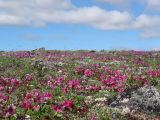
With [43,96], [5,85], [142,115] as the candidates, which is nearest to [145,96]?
[142,115]

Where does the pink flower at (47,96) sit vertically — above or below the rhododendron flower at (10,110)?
above

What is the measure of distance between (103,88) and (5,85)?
5405 mm

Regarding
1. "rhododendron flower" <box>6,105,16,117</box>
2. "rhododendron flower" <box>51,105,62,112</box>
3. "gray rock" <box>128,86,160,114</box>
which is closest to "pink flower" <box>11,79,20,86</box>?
"rhododendron flower" <box>6,105,16,117</box>

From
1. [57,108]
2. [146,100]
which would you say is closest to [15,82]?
[57,108]

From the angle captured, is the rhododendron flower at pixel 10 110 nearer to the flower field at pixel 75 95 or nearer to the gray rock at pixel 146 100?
the flower field at pixel 75 95

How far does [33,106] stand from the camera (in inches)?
765

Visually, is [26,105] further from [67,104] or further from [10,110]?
[67,104]

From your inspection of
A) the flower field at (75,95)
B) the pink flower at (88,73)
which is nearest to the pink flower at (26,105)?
the flower field at (75,95)

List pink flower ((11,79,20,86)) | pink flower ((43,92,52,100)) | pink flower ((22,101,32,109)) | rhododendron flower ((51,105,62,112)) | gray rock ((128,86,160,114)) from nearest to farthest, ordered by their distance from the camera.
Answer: rhododendron flower ((51,105,62,112)) < pink flower ((22,101,32,109)) < gray rock ((128,86,160,114)) < pink flower ((43,92,52,100)) < pink flower ((11,79,20,86))

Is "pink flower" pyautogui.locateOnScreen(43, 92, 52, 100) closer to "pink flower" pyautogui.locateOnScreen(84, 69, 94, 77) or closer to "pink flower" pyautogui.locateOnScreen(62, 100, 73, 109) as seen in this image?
"pink flower" pyautogui.locateOnScreen(62, 100, 73, 109)

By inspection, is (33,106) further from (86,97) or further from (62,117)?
(86,97)

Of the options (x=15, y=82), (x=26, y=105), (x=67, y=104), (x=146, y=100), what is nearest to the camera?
(x=26, y=105)

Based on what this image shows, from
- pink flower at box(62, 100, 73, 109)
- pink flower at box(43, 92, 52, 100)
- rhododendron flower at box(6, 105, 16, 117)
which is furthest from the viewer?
pink flower at box(43, 92, 52, 100)

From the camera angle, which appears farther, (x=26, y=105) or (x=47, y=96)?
(x=47, y=96)
